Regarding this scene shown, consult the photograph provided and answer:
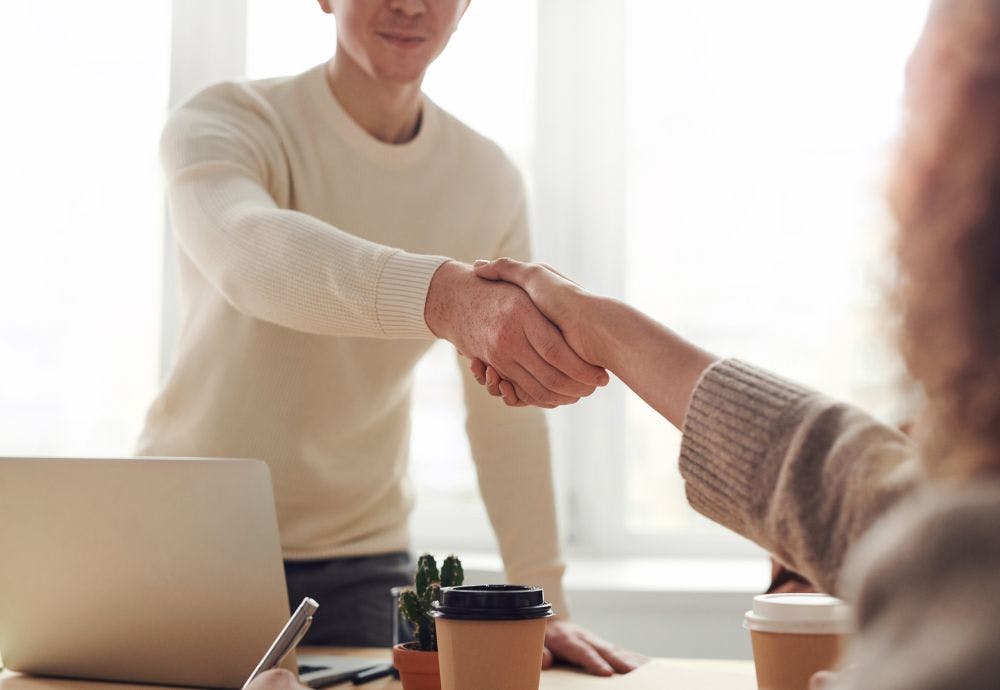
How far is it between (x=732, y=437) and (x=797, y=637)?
11.5 inches

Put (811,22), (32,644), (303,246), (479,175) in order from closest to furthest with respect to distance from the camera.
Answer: (32,644) → (303,246) → (479,175) → (811,22)

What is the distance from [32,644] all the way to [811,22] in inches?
87.4

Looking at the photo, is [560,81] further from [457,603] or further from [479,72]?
[457,603]

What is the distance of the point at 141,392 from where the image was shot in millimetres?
2891

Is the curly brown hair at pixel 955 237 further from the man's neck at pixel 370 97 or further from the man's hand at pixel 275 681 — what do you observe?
the man's neck at pixel 370 97

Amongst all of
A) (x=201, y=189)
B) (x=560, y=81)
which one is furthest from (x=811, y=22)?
(x=201, y=189)

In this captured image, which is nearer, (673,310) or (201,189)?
(201,189)

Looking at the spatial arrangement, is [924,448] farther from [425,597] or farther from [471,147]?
[471,147]

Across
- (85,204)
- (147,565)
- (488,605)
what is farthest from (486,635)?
(85,204)

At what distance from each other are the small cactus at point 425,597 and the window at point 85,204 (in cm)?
188

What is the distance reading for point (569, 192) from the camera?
2934mm

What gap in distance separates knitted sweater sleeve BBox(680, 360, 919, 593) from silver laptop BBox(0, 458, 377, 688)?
0.48m

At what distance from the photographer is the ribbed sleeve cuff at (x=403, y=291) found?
1.41 m

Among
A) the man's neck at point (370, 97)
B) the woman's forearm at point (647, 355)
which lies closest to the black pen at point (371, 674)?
the woman's forearm at point (647, 355)
